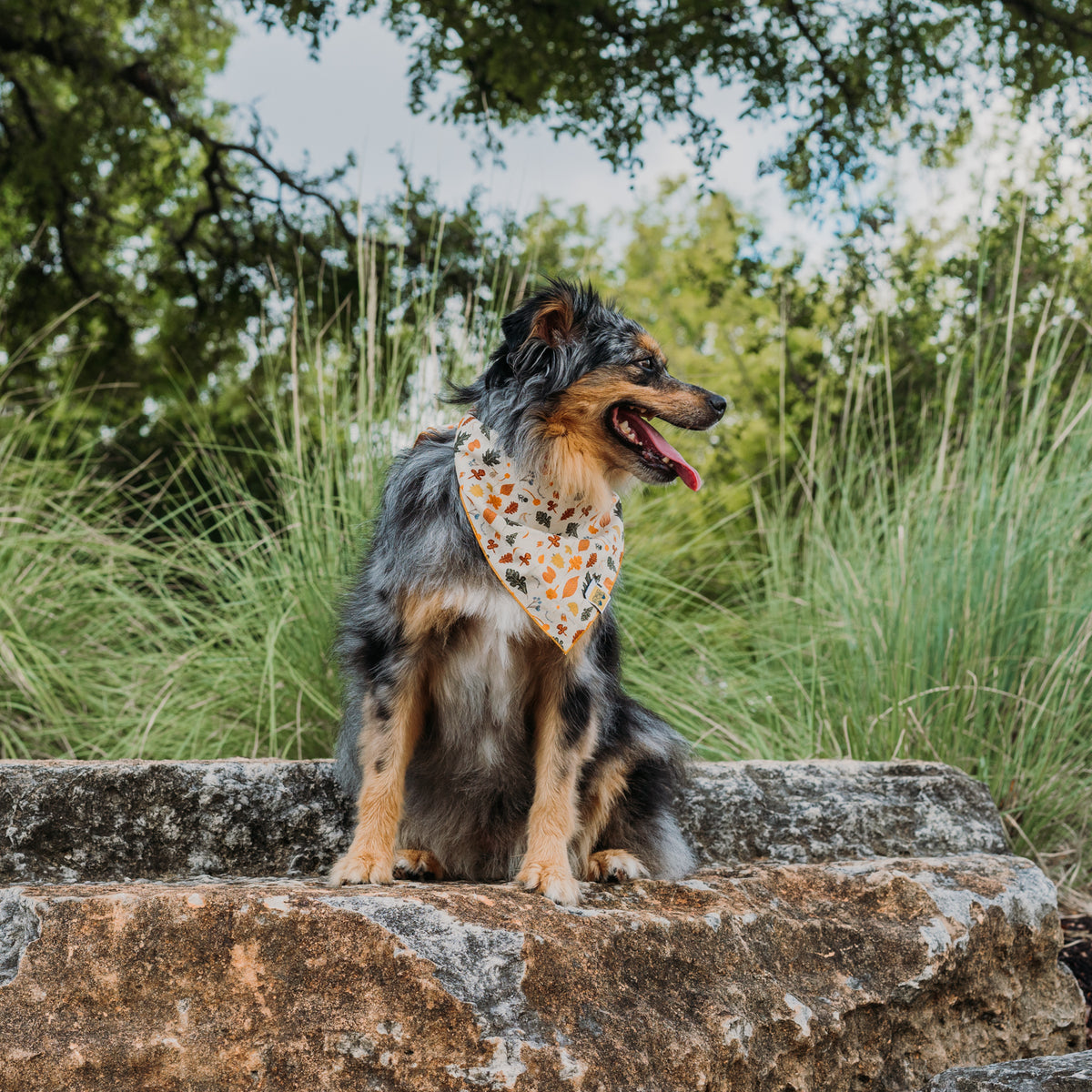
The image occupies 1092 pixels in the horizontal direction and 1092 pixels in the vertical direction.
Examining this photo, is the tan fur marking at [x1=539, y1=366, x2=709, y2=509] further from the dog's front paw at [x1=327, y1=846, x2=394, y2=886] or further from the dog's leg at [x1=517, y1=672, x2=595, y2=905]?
the dog's front paw at [x1=327, y1=846, x2=394, y2=886]

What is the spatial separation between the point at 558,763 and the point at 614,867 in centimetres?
39

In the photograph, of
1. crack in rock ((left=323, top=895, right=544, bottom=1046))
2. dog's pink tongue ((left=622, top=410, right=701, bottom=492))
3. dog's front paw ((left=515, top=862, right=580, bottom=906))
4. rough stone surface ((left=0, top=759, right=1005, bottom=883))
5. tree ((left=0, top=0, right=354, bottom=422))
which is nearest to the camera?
crack in rock ((left=323, top=895, right=544, bottom=1046))

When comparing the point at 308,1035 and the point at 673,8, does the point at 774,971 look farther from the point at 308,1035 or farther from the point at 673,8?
the point at 673,8

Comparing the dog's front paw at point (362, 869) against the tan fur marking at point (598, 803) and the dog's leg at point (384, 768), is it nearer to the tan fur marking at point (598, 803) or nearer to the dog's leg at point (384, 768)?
the dog's leg at point (384, 768)

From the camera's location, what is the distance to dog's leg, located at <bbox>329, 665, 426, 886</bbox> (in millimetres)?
2395

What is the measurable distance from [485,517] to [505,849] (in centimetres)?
87

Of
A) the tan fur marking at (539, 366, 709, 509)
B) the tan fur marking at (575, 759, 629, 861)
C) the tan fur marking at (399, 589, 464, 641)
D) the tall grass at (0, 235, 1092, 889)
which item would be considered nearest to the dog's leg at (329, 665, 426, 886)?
the tan fur marking at (399, 589, 464, 641)

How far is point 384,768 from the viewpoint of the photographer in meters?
2.44

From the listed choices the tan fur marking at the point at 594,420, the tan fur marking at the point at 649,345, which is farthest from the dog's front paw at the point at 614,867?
the tan fur marking at the point at 649,345

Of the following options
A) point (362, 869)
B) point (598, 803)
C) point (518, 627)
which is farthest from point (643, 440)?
point (362, 869)

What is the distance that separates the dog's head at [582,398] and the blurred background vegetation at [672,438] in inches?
67.5

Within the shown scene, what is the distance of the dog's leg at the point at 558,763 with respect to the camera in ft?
8.00

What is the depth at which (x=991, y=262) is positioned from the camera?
6.02 meters

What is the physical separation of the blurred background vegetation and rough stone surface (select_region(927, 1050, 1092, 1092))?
1.84 metres
